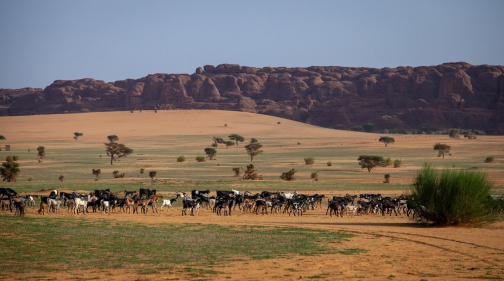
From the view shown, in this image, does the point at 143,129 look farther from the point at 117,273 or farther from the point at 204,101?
the point at 117,273

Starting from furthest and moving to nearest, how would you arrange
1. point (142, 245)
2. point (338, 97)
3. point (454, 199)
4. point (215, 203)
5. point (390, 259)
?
1. point (338, 97)
2. point (215, 203)
3. point (454, 199)
4. point (142, 245)
5. point (390, 259)

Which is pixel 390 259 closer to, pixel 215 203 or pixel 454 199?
pixel 454 199

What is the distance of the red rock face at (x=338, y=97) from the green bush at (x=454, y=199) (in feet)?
423

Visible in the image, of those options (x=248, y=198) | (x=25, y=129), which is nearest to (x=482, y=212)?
(x=248, y=198)

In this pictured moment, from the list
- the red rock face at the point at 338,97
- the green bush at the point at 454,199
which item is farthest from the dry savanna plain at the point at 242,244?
the red rock face at the point at 338,97

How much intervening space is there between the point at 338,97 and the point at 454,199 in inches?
6178

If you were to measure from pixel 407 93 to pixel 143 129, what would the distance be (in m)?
86.8

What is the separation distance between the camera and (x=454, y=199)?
19.8m

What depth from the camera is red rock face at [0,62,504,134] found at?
14988cm

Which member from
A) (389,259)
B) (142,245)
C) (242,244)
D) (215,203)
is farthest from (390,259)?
(215,203)

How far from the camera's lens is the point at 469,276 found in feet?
39.4

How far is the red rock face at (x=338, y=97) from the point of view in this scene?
150 metres

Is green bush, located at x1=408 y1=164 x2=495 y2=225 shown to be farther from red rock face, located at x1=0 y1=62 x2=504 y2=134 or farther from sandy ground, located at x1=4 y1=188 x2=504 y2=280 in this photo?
red rock face, located at x1=0 y1=62 x2=504 y2=134

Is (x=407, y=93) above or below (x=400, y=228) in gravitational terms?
above
